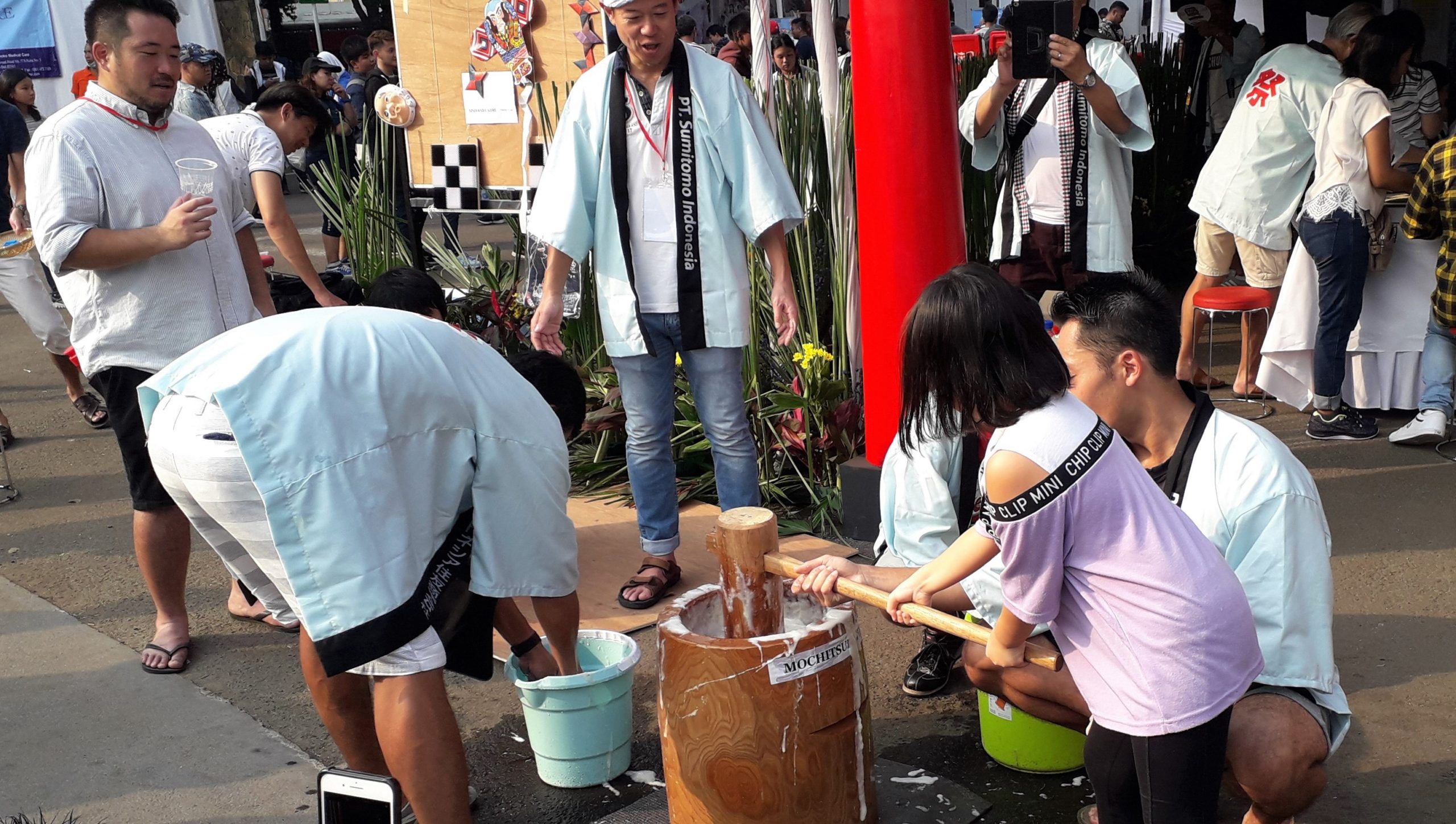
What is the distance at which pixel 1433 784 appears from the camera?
2859mm

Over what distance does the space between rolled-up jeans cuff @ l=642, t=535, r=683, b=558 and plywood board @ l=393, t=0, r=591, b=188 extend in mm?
2761

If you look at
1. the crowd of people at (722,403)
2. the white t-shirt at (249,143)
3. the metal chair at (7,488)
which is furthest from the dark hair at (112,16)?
the metal chair at (7,488)

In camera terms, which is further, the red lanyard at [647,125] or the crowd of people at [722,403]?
the red lanyard at [647,125]

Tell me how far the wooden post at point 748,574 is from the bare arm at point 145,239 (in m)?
1.95

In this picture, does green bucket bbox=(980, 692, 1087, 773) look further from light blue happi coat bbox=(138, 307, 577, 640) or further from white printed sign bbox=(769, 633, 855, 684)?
light blue happi coat bbox=(138, 307, 577, 640)

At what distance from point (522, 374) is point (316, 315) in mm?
529

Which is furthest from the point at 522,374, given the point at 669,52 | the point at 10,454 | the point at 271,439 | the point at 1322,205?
the point at 10,454

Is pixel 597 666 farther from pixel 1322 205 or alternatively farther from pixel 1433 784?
pixel 1322 205

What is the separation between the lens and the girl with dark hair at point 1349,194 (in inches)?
199

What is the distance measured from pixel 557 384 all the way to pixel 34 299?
4.91 m

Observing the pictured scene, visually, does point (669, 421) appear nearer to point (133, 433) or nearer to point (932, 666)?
point (932, 666)

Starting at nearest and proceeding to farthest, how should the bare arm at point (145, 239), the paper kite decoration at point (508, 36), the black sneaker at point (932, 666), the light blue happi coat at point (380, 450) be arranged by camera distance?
the light blue happi coat at point (380, 450) → the black sneaker at point (932, 666) → the bare arm at point (145, 239) → the paper kite decoration at point (508, 36)

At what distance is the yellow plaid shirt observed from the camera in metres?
4.74

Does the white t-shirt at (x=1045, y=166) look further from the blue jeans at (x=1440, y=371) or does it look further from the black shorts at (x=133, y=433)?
the black shorts at (x=133, y=433)
